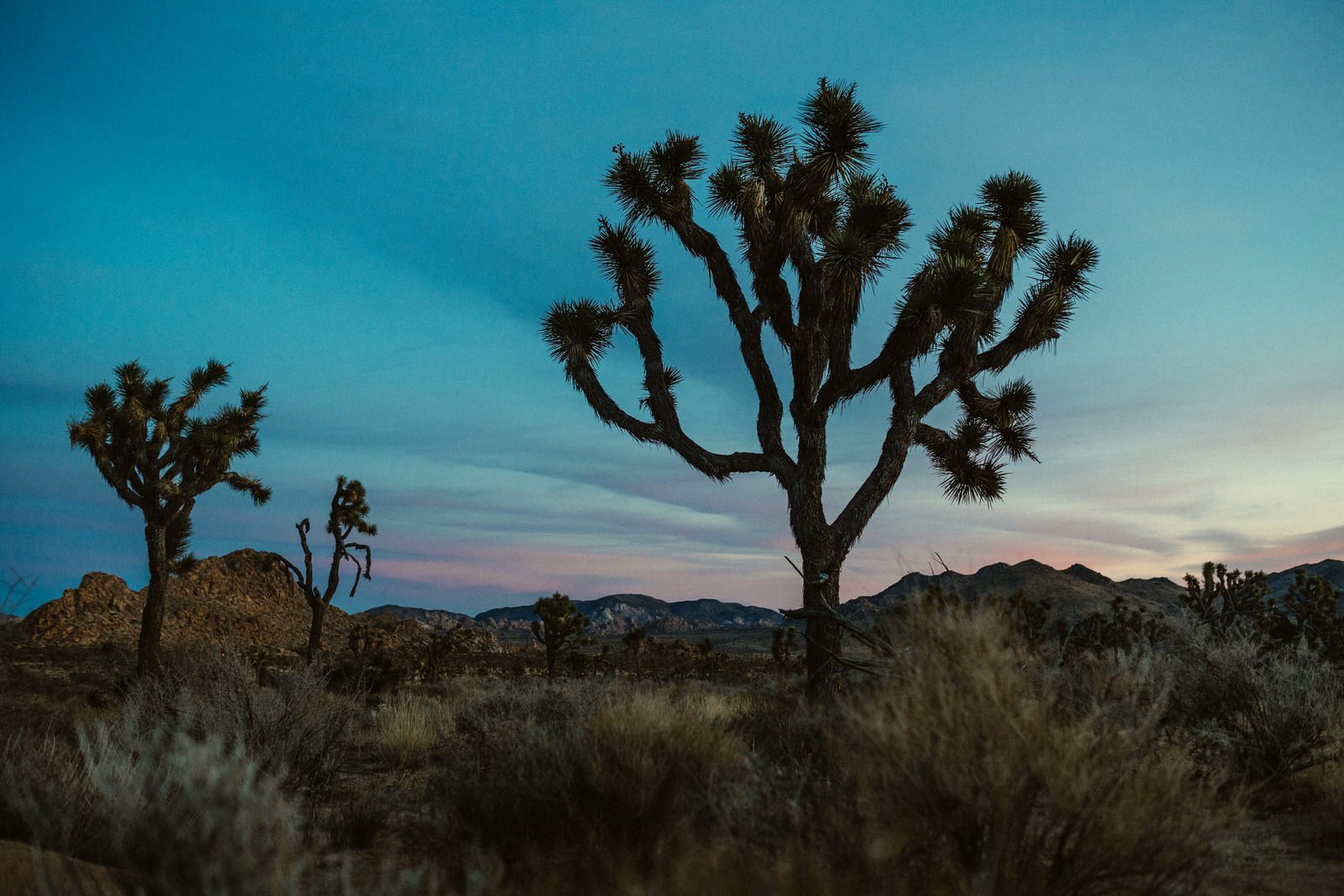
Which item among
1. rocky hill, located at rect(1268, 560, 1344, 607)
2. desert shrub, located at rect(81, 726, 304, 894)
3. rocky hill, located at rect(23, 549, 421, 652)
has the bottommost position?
rocky hill, located at rect(23, 549, 421, 652)

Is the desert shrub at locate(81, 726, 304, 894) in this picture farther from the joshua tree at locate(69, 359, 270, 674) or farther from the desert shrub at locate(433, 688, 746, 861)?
the joshua tree at locate(69, 359, 270, 674)

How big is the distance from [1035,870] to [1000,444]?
13.6m

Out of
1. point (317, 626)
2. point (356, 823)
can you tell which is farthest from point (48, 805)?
point (317, 626)

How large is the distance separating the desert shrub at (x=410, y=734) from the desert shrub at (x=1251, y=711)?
7.60 metres

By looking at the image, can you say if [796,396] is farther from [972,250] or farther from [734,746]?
[734,746]

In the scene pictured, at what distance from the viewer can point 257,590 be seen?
69.2m

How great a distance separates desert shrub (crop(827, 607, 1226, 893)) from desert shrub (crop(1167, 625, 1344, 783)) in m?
2.96

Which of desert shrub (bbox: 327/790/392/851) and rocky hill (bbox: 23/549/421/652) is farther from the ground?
desert shrub (bbox: 327/790/392/851)

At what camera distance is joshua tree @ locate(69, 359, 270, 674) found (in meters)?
19.9

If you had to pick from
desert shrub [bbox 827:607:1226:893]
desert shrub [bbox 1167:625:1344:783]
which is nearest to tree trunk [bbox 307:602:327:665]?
desert shrub [bbox 1167:625:1344:783]

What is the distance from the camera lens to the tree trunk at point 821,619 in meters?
10.5

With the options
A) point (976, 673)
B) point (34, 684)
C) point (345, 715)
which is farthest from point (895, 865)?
point (34, 684)

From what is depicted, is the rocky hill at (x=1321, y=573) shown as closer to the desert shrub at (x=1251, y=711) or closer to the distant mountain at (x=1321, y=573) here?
the distant mountain at (x=1321, y=573)

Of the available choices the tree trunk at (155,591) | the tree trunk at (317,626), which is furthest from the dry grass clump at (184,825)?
the tree trunk at (317,626)
